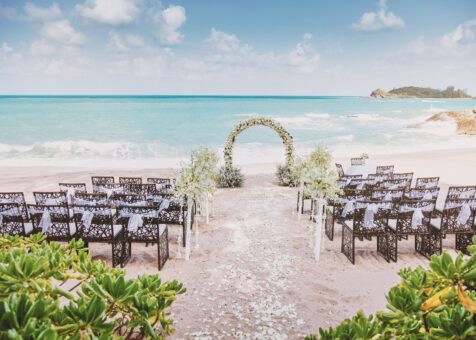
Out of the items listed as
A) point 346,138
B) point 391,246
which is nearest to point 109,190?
point 391,246

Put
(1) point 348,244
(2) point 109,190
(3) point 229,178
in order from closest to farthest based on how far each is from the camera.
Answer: (1) point 348,244 < (2) point 109,190 < (3) point 229,178

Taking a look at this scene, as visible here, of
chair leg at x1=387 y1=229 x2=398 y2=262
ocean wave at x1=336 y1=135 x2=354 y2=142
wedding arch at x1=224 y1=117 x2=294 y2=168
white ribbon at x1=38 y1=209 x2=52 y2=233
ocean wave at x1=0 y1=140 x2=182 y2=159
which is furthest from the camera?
ocean wave at x1=336 y1=135 x2=354 y2=142

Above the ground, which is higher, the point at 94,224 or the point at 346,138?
the point at 94,224

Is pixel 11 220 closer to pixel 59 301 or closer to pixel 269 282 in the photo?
pixel 269 282

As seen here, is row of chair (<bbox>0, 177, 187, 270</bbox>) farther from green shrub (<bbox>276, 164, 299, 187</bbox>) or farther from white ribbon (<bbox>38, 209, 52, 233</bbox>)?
green shrub (<bbox>276, 164, 299, 187</bbox>)

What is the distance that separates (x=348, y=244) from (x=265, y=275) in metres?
2.08

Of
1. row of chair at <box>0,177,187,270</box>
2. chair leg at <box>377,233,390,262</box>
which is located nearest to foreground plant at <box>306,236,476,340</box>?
row of chair at <box>0,177,187,270</box>

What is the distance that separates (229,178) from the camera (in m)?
14.1

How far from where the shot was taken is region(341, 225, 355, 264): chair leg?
7.24 meters

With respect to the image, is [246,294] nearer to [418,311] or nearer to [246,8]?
[418,311]

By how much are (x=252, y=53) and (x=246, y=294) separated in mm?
100960

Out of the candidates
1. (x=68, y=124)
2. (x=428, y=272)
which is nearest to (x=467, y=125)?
(x=428, y=272)

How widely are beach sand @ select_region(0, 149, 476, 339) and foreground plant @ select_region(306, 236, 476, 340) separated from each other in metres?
3.82

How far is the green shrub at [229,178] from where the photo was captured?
1412cm
